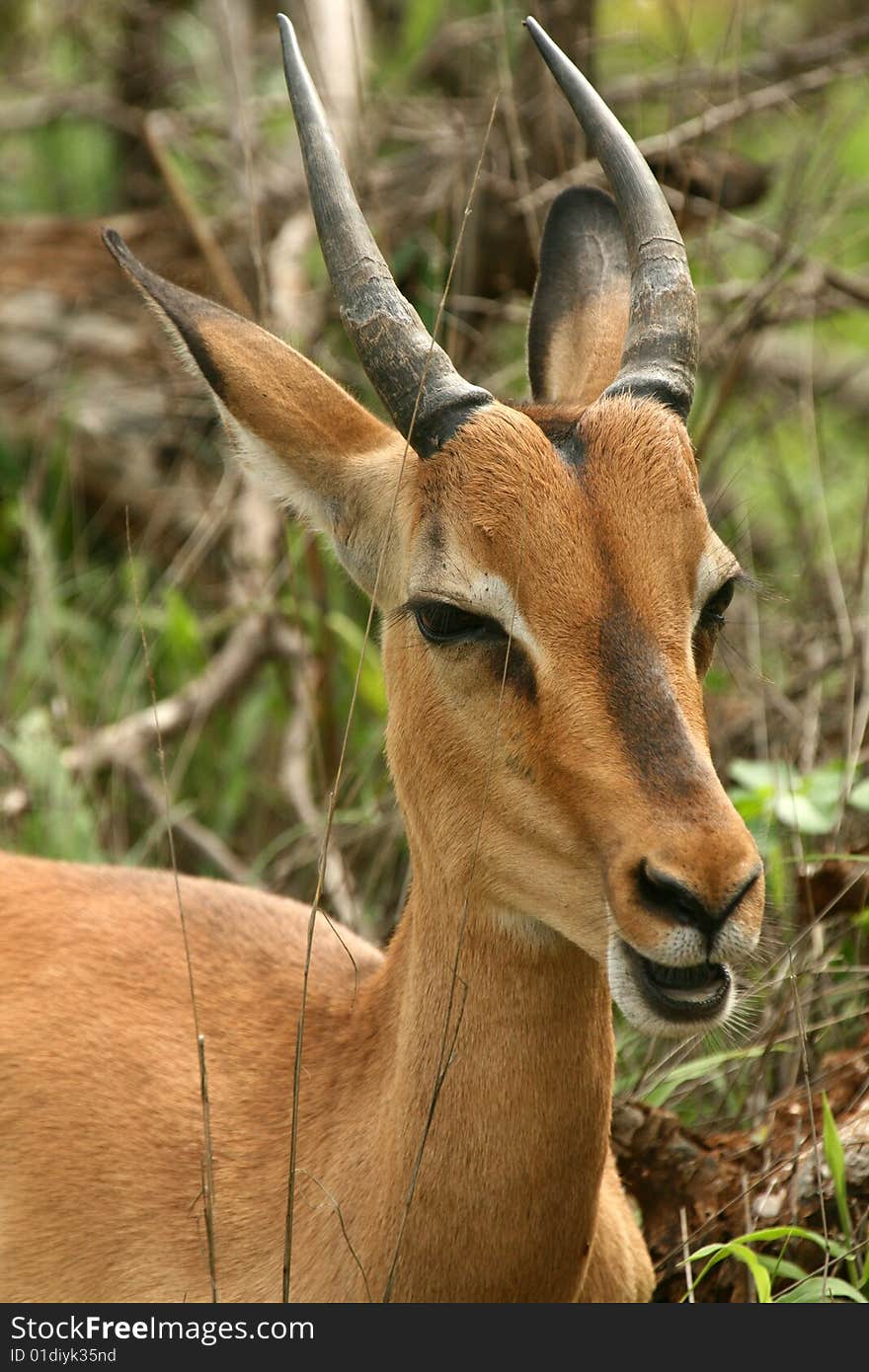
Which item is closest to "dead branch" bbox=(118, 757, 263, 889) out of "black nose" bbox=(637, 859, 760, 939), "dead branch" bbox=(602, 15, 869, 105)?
"black nose" bbox=(637, 859, 760, 939)

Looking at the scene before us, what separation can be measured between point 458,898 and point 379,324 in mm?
1275

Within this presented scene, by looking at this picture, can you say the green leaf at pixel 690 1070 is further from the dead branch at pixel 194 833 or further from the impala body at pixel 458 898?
the dead branch at pixel 194 833

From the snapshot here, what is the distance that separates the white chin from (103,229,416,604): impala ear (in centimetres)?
126

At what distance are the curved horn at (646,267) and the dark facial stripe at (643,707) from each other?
0.73 metres

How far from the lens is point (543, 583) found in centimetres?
335

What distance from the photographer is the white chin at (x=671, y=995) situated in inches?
122

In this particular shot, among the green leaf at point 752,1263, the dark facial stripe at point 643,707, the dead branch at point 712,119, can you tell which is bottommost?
the green leaf at point 752,1263

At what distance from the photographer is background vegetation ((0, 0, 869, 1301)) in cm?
499

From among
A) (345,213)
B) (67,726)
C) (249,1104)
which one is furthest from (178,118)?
(249,1104)

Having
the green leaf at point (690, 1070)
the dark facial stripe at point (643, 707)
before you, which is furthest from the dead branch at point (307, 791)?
the dark facial stripe at point (643, 707)

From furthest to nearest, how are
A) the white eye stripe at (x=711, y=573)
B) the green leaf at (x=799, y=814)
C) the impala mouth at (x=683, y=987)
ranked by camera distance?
1. the green leaf at (x=799, y=814)
2. the white eye stripe at (x=711, y=573)
3. the impala mouth at (x=683, y=987)

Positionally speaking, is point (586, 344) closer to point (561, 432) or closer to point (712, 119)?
point (561, 432)

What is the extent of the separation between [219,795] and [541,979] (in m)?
3.82

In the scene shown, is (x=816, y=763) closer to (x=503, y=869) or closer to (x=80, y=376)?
(x=503, y=869)
